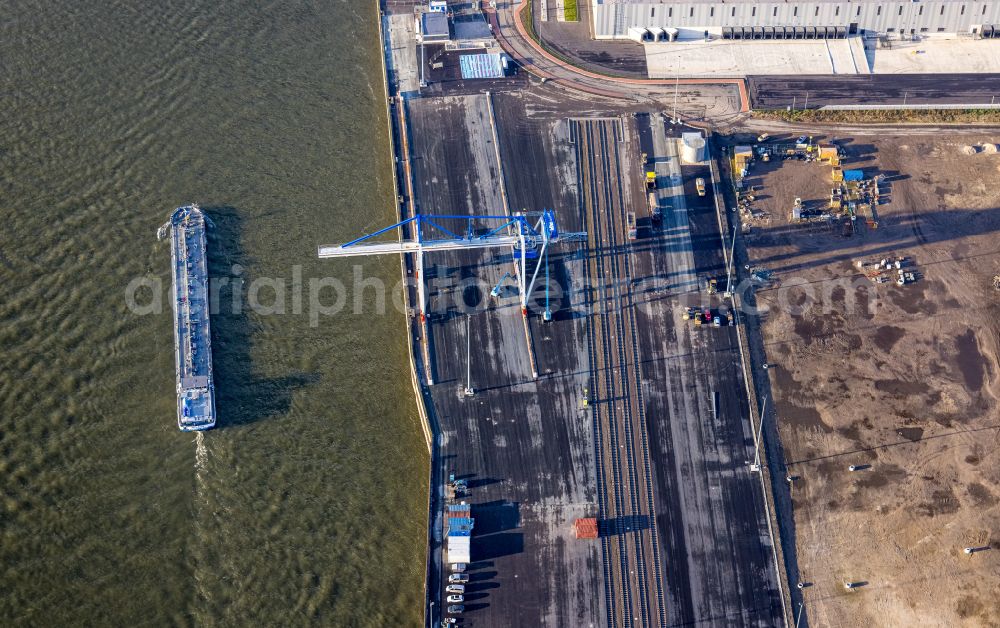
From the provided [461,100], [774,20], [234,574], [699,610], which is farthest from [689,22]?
[234,574]

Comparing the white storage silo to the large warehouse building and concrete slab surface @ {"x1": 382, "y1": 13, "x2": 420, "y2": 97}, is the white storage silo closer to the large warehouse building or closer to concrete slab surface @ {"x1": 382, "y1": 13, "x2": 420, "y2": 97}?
the large warehouse building

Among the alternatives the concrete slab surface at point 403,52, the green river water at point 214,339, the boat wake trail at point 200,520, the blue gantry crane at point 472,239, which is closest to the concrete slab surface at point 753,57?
the concrete slab surface at point 403,52

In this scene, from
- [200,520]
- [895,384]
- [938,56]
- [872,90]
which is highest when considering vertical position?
[938,56]

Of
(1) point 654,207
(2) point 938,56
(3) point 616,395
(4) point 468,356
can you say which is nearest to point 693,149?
(1) point 654,207

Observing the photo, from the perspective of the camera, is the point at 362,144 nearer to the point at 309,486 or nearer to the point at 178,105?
the point at 178,105

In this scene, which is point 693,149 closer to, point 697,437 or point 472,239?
point 472,239

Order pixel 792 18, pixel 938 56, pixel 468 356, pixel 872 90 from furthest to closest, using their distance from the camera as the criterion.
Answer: pixel 792 18
pixel 938 56
pixel 872 90
pixel 468 356

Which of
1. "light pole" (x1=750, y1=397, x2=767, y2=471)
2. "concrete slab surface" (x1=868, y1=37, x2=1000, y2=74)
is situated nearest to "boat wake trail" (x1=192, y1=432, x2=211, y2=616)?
"light pole" (x1=750, y1=397, x2=767, y2=471)
